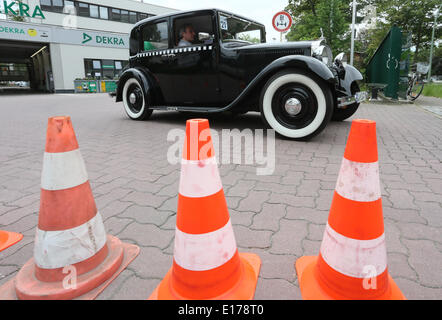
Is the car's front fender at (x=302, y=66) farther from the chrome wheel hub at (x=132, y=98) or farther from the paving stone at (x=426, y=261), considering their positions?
the chrome wheel hub at (x=132, y=98)

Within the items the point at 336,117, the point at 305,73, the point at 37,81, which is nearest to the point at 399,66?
the point at 336,117

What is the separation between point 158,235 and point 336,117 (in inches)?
188

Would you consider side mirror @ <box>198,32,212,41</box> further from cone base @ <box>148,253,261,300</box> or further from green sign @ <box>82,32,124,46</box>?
green sign @ <box>82,32,124,46</box>

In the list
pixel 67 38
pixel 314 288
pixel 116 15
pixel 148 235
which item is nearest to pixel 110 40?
pixel 67 38

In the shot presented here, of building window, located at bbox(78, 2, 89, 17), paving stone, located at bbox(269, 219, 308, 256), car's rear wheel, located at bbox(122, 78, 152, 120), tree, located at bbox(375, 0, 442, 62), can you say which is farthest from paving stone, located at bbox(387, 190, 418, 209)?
building window, located at bbox(78, 2, 89, 17)

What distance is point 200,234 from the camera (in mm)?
1188

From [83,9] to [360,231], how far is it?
3194 centimetres

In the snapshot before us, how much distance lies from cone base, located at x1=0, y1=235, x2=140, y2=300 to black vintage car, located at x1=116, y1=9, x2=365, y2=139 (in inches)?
121

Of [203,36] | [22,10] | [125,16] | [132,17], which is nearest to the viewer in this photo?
[203,36]

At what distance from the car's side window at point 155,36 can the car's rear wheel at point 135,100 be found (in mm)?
751

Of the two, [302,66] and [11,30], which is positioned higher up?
[11,30]

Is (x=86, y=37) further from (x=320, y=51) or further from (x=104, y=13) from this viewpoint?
(x=320, y=51)

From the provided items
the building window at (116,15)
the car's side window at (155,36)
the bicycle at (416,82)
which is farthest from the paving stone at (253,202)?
the building window at (116,15)

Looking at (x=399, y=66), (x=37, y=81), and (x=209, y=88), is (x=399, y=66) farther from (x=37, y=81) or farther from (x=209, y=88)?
(x=37, y=81)
